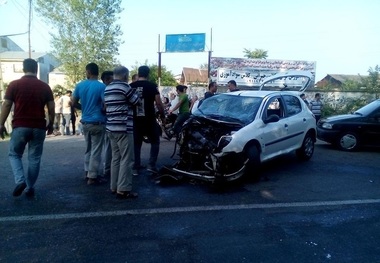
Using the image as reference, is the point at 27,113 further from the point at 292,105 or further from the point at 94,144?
the point at 292,105

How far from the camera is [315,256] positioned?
321cm

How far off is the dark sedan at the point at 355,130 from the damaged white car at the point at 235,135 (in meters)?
2.52

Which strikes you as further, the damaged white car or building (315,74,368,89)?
building (315,74,368,89)

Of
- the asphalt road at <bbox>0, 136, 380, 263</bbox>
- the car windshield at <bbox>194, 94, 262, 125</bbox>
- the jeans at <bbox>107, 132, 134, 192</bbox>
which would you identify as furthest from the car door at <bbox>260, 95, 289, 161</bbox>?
the jeans at <bbox>107, 132, 134, 192</bbox>

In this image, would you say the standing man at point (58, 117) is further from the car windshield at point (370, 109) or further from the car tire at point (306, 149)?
the car windshield at point (370, 109)

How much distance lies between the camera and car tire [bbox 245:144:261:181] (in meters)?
5.59

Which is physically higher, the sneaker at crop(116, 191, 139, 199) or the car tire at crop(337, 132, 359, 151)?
the car tire at crop(337, 132, 359, 151)

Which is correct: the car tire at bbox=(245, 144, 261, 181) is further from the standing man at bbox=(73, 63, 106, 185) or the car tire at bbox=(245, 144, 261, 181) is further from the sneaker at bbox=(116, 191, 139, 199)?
the standing man at bbox=(73, 63, 106, 185)

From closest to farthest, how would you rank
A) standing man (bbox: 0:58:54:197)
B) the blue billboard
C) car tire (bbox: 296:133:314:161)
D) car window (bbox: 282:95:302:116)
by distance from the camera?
1. standing man (bbox: 0:58:54:197)
2. car window (bbox: 282:95:302:116)
3. car tire (bbox: 296:133:314:161)
4. the blue billboard

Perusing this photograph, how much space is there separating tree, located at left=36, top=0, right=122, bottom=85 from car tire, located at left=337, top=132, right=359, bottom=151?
21.3 metres

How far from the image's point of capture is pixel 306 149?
25.0 ft

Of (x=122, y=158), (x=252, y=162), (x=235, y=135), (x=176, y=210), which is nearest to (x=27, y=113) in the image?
(x=122, y=158)

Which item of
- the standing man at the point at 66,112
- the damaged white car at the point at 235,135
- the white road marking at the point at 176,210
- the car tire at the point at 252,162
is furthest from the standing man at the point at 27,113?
the standing man at the point at 66,112

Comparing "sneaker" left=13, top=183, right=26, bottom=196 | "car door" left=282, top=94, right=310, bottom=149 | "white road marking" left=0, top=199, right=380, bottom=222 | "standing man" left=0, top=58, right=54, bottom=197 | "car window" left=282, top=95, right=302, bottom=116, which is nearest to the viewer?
"white road marking" left=0, top=199, right=380, bottom=222
